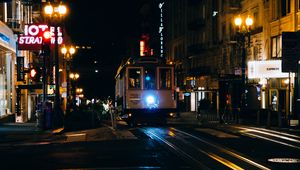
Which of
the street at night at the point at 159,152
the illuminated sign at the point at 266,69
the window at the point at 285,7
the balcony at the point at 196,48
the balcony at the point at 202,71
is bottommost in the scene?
the street at night at the point at 159,152

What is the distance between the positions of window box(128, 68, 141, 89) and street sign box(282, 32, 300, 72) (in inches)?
308

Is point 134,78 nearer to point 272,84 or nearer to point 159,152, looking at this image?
point 159,152

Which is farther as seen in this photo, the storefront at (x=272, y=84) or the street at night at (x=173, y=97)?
the storefront at (x=272, y=84)

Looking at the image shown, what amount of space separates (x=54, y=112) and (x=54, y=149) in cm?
1246

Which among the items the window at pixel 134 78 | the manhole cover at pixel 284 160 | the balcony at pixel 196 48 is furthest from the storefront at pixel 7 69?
the balcony at pixel 196 48

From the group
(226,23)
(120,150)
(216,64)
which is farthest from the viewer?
(216,64)

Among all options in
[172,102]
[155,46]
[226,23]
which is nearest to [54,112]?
[172,102]

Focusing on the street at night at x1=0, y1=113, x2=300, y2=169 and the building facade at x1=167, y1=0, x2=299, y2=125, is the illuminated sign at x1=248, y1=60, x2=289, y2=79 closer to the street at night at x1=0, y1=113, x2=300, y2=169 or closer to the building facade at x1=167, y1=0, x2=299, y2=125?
the building facade at x1=167, y1=0, x2=299, y2=125

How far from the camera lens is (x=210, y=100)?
207ft

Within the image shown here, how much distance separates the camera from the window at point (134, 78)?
29.8 m

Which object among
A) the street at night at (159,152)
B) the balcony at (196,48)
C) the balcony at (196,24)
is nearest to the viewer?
the street at night at (159,152)

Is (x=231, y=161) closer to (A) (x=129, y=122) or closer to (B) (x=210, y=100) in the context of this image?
(A) (x=129, y=122)

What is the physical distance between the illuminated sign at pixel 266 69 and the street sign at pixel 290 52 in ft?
35.8

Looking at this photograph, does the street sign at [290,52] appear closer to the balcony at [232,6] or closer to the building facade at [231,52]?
the building facade at [231,52]
